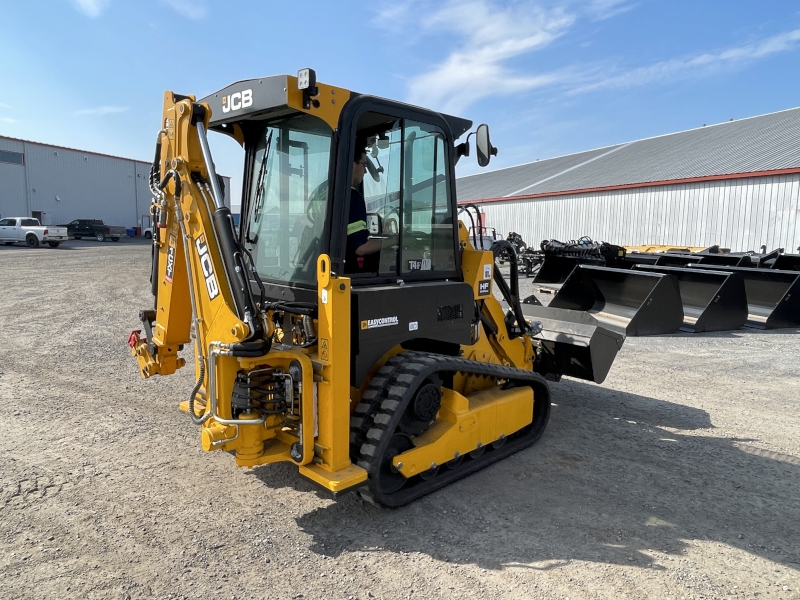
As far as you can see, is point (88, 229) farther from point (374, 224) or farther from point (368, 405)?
point (368, 405)

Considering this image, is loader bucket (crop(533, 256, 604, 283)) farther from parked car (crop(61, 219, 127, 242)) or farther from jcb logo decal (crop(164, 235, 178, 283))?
parked car (crop(61, 219, 127, 242))

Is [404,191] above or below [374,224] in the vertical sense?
above

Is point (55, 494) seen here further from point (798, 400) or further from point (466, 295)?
point (798, 400)

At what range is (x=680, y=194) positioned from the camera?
1881cm

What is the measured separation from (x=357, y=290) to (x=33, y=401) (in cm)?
403

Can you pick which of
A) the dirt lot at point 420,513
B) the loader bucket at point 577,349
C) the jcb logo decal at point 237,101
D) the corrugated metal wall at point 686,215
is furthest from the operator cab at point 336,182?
the corrugated metal wall at point 686,215

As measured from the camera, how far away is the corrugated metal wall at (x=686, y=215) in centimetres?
1602

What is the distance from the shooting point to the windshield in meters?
3.57

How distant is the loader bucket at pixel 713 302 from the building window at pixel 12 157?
39.7 metres

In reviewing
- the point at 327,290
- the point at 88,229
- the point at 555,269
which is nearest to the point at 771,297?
the point at 555,269

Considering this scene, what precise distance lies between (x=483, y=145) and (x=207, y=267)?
206 centimetres

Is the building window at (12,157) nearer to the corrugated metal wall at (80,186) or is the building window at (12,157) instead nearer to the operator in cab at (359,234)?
the corrugated metal wall at (80,186)

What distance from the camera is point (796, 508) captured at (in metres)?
3.75

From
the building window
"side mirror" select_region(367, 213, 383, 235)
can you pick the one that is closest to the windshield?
"side mirror" select_region(367, 213, 383, 235)
